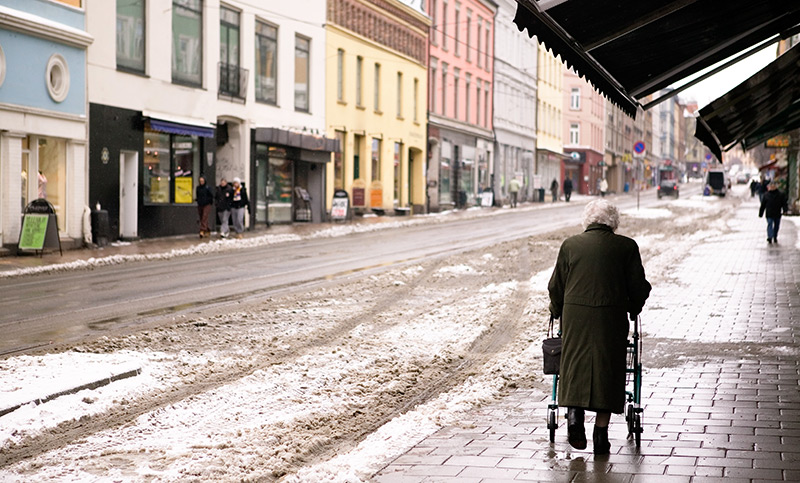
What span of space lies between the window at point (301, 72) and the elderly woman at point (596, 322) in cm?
3206

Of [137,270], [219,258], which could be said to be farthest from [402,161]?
[137,270]

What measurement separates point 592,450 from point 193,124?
25120mm

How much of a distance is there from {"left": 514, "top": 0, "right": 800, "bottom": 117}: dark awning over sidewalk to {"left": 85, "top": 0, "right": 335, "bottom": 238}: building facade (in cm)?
1857

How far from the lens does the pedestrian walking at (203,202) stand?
96.4 feet

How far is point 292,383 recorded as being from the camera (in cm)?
888

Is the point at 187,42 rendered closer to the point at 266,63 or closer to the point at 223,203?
the point at 223,203

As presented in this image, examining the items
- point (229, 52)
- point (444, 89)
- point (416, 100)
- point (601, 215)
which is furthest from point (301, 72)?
point (601, 215)

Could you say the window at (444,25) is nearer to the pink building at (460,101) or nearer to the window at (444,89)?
the pink building at (460,101)

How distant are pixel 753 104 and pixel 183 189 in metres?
21.0

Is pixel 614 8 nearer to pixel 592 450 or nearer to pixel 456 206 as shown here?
pixel 592 450

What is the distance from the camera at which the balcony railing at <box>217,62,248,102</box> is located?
3275cm

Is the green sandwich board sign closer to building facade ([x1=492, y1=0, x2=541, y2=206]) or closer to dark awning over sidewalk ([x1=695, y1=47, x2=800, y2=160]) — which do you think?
dark awning over sidewalk ([x1=695, y1=47, x2=800, y2=160])

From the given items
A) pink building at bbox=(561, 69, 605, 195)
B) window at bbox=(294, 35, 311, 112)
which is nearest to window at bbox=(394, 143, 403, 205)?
window at bbox=(294, 35, 311, 112)

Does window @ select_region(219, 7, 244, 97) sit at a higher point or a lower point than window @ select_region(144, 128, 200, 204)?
higher
